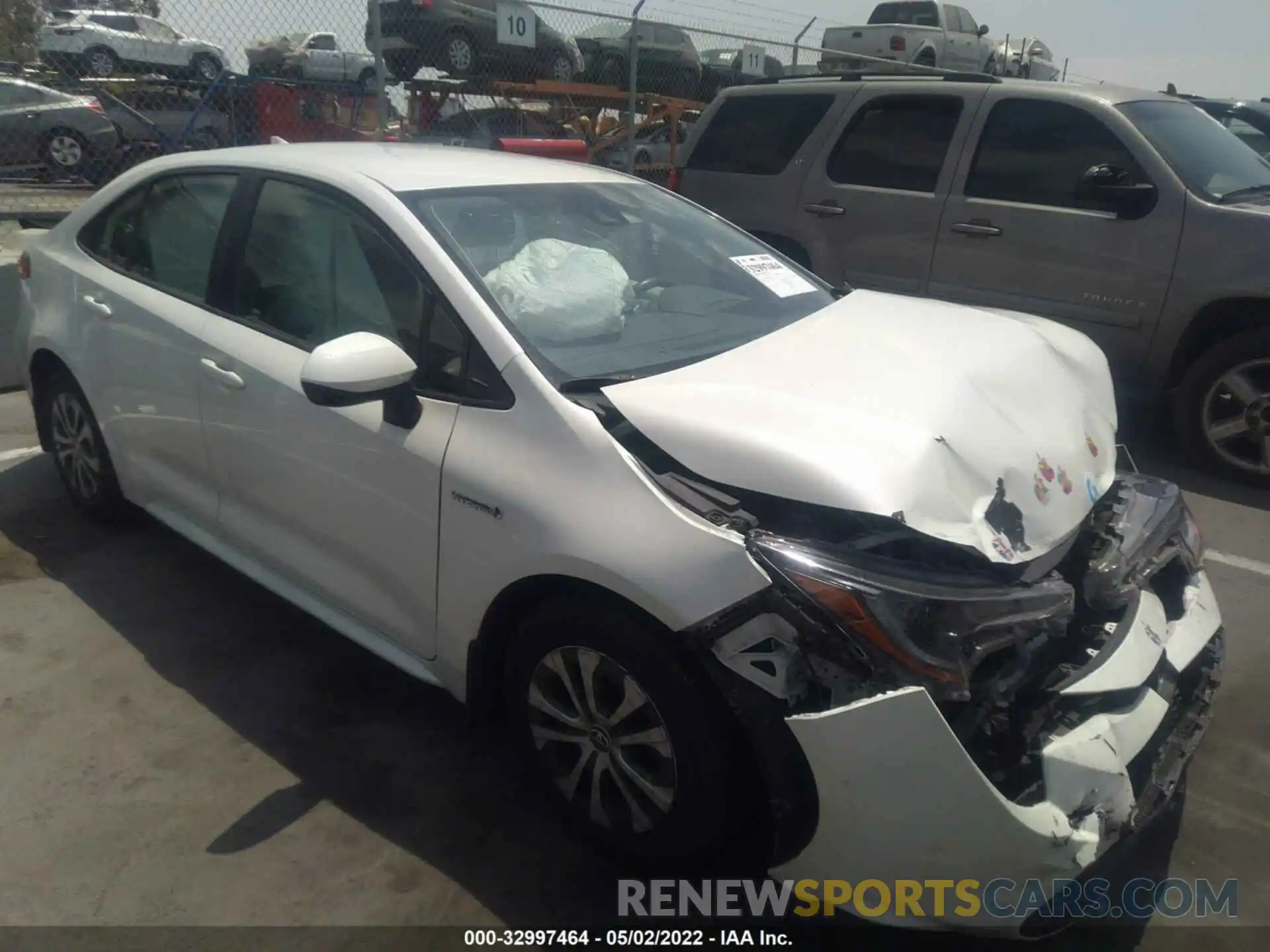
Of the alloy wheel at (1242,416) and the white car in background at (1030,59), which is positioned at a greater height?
the white car in background at (1030,59)

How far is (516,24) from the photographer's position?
8.36 meters

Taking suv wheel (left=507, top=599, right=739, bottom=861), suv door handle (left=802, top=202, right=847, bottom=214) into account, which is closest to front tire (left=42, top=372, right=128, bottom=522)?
suv wheel (left=507, top=599, right=739, bottom=861)

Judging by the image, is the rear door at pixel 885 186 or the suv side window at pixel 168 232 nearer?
the suv side window at pixel 168 232

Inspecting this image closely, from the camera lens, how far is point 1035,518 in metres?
2.26

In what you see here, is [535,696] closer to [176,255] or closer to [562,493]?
[562,493]

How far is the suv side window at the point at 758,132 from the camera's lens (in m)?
6.48

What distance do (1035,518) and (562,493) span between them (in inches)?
42.3

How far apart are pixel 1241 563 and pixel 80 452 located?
496 centimetres

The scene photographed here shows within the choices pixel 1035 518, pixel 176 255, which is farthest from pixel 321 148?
pixel 1035 518

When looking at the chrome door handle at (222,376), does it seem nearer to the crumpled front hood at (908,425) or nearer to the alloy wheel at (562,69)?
the crumpled front hood at (908,425)

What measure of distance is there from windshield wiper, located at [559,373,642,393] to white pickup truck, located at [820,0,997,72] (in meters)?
15.0

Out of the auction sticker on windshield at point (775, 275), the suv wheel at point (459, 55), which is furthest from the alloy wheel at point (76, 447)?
the suv wheel at point (459, 55)

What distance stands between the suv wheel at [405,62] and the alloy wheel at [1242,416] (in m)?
8.02

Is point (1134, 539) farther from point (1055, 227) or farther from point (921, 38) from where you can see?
point (921, 38)
